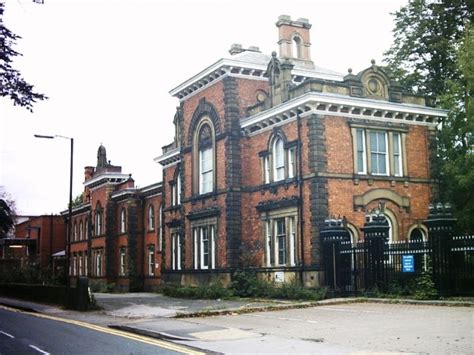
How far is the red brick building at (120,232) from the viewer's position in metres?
48.3

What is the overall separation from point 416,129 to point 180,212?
15.1m

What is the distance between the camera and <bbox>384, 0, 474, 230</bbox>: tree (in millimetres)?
30828

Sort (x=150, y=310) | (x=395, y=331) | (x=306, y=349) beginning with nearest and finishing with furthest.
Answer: (x=306, y=349) → (x=395, y=331) → (x=150, y=310)

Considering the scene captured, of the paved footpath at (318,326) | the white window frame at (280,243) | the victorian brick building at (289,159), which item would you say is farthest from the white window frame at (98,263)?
the paved footpath at (318,326)

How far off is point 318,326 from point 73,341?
235 inches

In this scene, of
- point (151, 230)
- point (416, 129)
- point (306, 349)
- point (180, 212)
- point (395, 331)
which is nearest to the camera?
point (306, 349)

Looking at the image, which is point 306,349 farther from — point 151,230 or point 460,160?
point 151,230

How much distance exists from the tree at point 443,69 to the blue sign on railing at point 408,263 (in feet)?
25.7

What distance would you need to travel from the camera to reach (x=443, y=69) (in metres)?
37.5

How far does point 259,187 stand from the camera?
32.3 meters

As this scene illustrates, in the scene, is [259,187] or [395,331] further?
[259,187]

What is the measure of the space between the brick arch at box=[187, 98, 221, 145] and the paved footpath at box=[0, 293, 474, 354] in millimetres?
12960

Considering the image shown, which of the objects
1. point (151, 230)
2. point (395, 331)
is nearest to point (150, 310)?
point (395, 331)

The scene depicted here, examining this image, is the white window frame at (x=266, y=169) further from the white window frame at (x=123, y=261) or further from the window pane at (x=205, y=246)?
the white window frame at (x=123, y=261)
